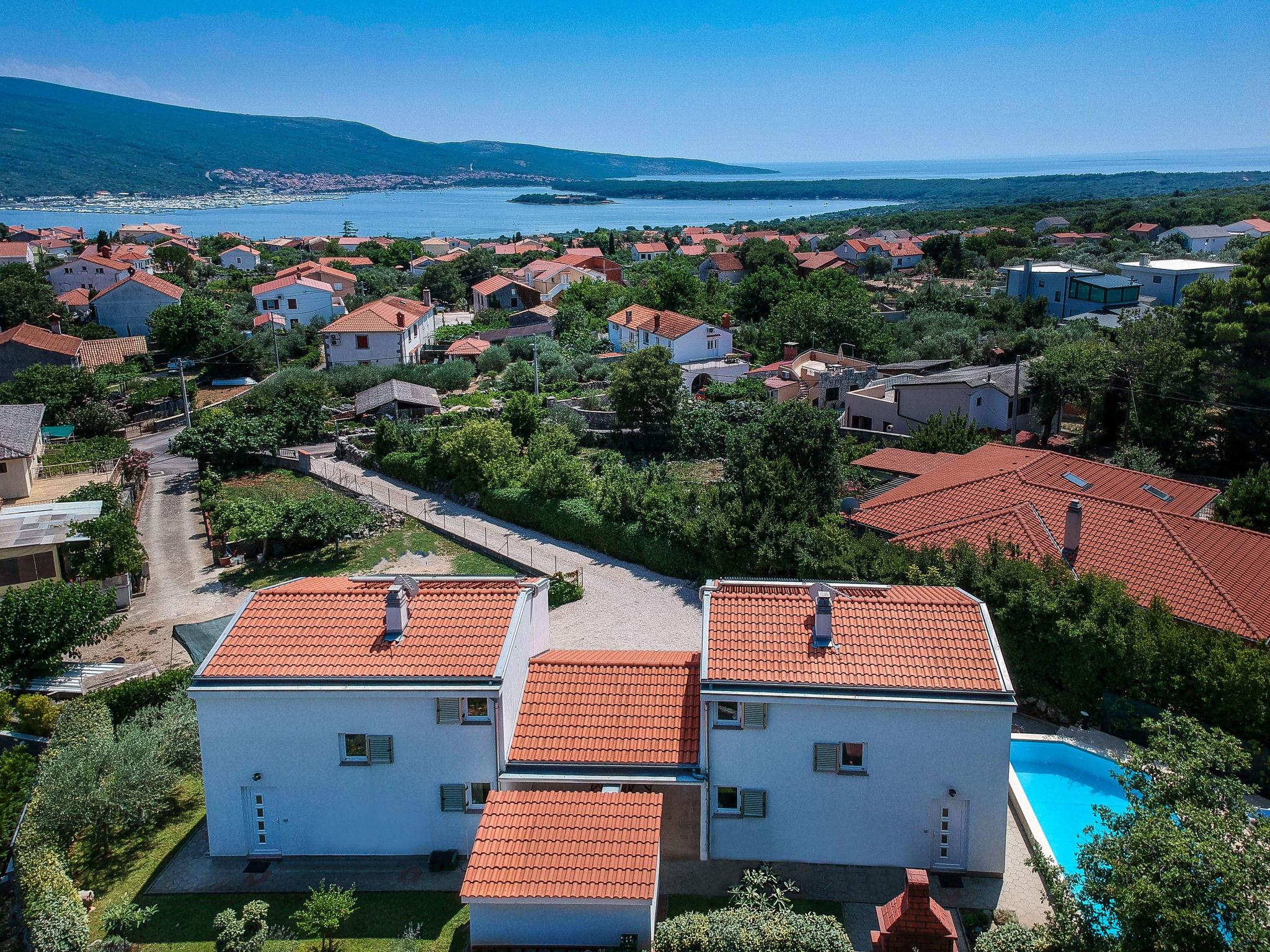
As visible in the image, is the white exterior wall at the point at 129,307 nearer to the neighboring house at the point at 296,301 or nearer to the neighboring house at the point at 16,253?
the neighboring house at the point at 296,301

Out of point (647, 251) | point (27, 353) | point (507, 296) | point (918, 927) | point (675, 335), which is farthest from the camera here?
point (647, 251)

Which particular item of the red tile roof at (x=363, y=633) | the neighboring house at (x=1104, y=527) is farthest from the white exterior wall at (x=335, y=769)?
the neighboring house at (x=1104, y=527)

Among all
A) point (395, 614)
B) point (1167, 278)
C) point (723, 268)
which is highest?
point (1167, 278)

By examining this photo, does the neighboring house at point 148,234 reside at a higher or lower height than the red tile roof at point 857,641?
higher

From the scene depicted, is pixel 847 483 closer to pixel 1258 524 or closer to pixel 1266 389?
pixel 1258 524

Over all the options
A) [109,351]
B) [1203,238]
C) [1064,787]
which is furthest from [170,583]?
[1203,238]

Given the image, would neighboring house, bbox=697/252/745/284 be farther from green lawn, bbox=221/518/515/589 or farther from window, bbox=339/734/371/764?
window, bbox=339/734/371/764

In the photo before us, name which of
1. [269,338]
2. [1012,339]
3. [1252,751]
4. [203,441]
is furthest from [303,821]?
[269,338]

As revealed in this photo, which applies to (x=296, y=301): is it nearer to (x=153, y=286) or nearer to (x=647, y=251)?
(x=153, y=286)
